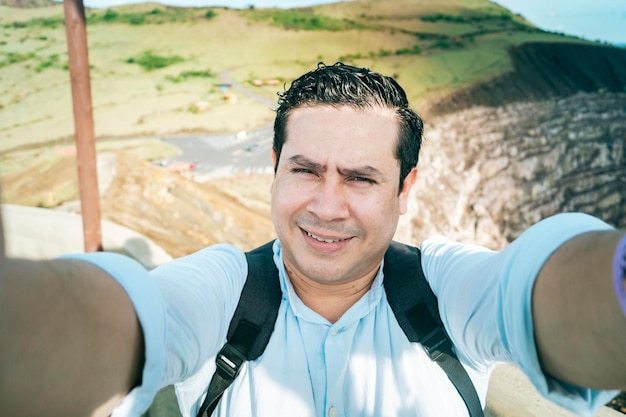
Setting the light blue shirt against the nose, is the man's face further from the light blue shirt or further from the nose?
the light blue shirt

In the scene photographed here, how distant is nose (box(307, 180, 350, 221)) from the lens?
4.80ft

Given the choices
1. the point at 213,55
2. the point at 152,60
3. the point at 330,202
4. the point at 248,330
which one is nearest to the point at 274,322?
the point at 248,330

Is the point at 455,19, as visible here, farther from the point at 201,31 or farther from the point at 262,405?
the point at 262,405

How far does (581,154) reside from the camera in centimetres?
1883

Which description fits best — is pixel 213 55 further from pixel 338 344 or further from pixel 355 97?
pixel 338 344

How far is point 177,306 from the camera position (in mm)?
1039

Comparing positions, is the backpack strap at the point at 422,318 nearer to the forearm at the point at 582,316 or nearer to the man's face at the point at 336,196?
the man's face at the point at 336,196

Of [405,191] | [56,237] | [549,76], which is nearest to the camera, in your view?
[405,191]

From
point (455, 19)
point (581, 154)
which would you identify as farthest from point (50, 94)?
point (581, 154)

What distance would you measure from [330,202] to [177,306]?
65cm

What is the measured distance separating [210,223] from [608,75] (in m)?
26.3

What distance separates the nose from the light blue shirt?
28 centimetres

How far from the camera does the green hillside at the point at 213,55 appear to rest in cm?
1277

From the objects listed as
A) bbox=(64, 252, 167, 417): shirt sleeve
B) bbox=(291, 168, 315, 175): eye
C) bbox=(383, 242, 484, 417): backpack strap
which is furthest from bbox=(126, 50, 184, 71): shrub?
bbox=(64, 252, 167, 417): shirt sleeve
